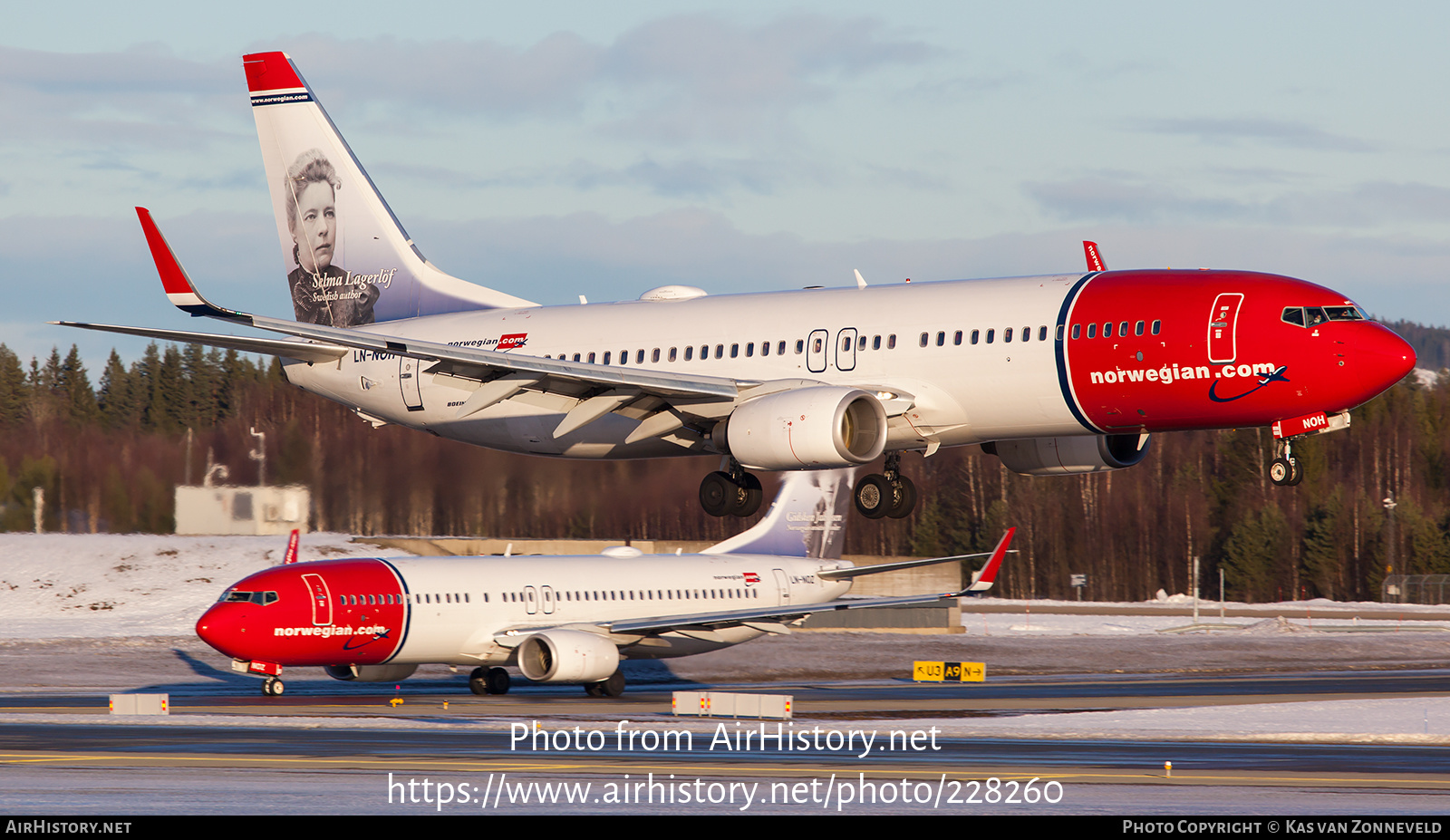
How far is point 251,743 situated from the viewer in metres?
44.3

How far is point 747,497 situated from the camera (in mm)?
39188

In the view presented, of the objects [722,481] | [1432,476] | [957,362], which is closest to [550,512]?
[722,481]

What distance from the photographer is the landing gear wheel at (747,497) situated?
128 ft

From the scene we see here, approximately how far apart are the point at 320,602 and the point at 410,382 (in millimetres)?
16415

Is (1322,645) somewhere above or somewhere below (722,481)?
below

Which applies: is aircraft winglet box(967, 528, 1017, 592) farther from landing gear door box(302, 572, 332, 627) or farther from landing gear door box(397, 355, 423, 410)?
landing gear door box(397, 355, 423, 410)

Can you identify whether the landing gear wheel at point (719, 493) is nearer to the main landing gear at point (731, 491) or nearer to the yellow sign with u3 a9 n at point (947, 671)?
the main landing gear at point (731, 491)

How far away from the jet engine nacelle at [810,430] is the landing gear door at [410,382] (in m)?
11.3

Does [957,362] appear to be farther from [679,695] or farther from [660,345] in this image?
[679,695]

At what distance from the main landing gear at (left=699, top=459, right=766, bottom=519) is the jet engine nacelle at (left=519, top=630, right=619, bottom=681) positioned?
22806mm

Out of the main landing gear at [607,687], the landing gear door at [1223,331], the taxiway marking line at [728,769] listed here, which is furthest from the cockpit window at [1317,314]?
the main landing gear at [607,687]
